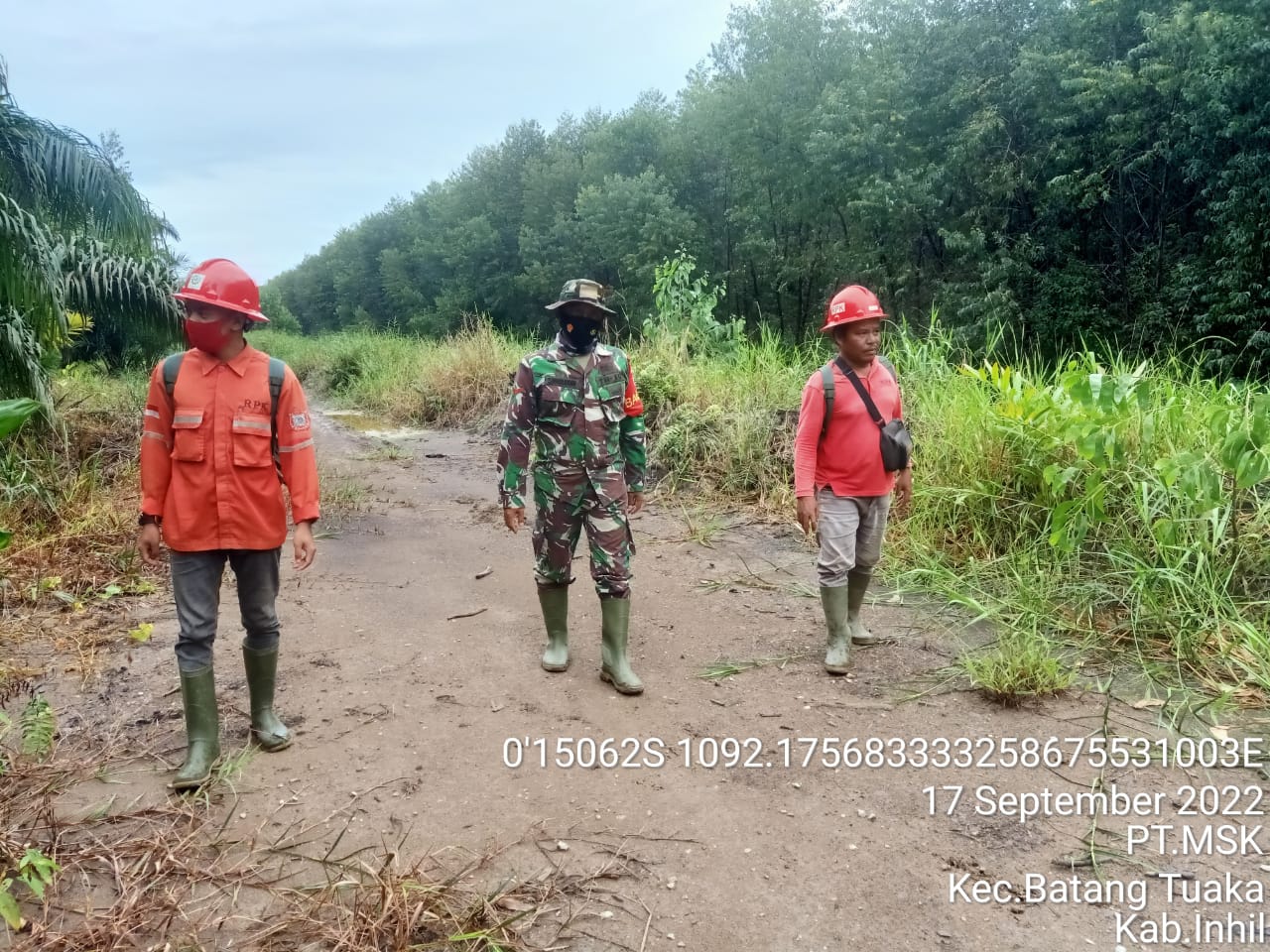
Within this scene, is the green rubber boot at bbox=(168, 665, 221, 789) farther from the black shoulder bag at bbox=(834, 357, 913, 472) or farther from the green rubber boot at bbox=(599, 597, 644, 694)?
the black shoulder bag at bbox=(834, 357, 913, 472)

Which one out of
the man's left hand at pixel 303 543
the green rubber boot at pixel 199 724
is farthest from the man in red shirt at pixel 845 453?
the green rubber boot at pixel 199 724

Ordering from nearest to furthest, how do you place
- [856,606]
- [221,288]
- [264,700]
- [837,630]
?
[221,288]
[264,700]
[837,630]
[856,606]

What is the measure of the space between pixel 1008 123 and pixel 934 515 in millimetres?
18700

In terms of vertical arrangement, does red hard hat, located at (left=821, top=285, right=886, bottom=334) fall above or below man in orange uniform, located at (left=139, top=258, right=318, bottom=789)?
above

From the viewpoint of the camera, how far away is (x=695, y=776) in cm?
303

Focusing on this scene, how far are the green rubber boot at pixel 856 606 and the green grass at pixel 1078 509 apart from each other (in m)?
0.52

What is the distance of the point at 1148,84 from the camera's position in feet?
55.9

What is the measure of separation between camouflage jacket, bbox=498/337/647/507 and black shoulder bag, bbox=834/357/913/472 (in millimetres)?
930

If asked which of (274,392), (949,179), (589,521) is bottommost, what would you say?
(589,521)

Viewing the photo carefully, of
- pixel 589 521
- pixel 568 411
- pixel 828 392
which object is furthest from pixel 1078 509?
pixel 568 411

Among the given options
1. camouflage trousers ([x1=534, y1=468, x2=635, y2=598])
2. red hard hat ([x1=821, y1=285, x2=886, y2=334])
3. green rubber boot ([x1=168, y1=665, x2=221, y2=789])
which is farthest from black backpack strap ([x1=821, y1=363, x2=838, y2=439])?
green rubber boot ([x1=168, y1=665, x2=221, y2=789])

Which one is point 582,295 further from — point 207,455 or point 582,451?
point 207,455

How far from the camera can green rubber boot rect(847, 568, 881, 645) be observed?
3.95 m

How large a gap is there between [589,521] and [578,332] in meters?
0.78
